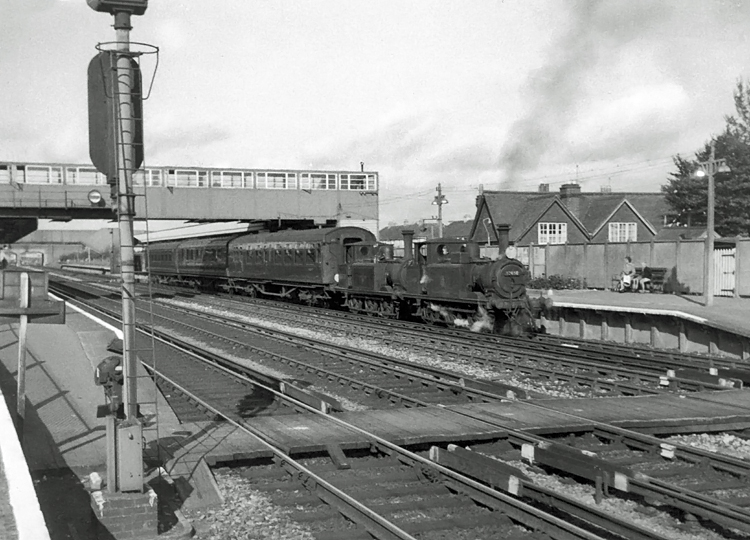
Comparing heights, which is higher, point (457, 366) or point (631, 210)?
Result: point (631, 210)

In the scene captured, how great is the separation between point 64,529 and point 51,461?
1.79 meters

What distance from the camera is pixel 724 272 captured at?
24.3 m

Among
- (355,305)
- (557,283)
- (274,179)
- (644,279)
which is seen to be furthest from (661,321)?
(274,179)

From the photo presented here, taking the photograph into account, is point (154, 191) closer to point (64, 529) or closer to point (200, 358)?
point (200, 358)

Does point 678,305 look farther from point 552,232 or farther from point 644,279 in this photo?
point 552,232

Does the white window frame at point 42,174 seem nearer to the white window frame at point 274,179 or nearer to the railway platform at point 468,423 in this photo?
the white window frame at point 274,179

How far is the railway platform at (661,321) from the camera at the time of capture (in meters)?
17.3

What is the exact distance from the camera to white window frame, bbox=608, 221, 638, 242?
1975 inches

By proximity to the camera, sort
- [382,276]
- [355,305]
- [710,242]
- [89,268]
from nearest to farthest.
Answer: [710,242] → [382,276] → [355,305] → [89,268]

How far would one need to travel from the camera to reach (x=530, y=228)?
158ft

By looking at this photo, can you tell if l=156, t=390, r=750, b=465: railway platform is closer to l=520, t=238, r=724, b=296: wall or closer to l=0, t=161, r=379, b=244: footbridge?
l=520, t=238, r=724, b=296: wall

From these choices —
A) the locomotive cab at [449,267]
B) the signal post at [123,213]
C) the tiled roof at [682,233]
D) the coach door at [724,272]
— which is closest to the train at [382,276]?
the locomotive cab at [449,267]

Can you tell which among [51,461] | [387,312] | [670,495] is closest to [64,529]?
[51,461]

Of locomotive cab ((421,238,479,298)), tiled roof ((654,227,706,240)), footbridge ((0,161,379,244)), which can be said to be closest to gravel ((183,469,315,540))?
locomotive cab ((421,238,479,298))
